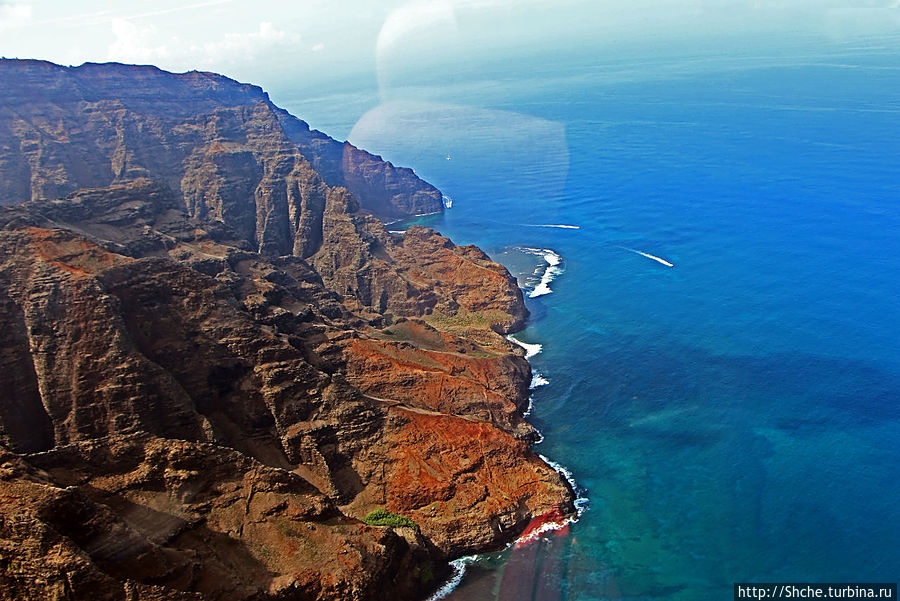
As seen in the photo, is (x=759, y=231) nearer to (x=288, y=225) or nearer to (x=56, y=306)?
(x=288, y=225)

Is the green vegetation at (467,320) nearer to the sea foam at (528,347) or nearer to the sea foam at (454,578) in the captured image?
the sea foam at (528,347)

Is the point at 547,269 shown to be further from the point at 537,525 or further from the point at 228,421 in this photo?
the point at 228,421

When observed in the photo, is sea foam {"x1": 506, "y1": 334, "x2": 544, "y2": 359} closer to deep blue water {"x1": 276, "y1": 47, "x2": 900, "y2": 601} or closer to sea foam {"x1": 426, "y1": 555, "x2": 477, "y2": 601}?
deep blue water {"x1": 276, "y1": 47, "x2": 900, "y2": 601}

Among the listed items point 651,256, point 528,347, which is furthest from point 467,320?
point 651,256

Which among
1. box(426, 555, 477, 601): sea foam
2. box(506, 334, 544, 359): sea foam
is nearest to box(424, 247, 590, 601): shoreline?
box(426, 555, 477, 601): sea foam

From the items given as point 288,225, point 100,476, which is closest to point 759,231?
point 288,225

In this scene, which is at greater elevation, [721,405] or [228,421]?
[228,421]

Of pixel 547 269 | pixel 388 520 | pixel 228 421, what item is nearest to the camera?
pixel 388 520
